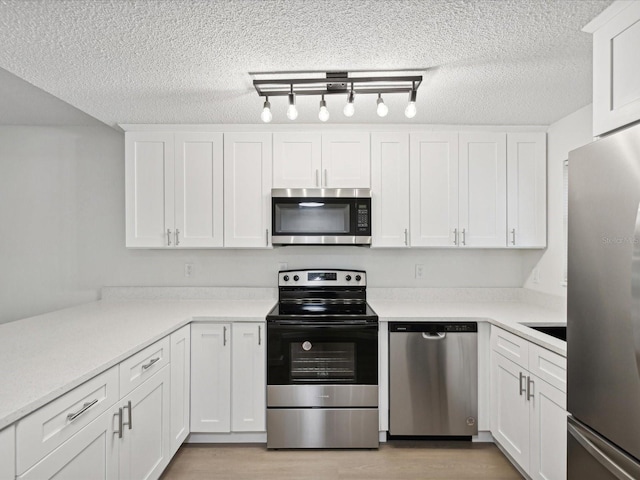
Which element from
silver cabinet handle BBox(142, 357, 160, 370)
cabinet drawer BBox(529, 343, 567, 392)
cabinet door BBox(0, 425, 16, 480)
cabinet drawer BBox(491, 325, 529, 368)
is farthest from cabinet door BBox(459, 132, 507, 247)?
cabinet door BBox(0, 425, 16, 480)

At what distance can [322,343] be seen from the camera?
242 centimetres

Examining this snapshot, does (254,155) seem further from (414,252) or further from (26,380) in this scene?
(26,380)

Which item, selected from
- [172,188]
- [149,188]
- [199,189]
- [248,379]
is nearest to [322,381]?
[248,379]

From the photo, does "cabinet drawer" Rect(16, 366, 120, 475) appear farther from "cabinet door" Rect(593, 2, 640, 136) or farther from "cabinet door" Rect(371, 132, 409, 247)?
"cabinet door" Rect(593, 2, 640, 136)

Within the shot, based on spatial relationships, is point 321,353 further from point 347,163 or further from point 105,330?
point 347,163

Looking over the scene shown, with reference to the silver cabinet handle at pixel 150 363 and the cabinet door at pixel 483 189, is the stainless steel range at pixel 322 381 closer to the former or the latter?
the silver cabinet handle at pixel 150 363

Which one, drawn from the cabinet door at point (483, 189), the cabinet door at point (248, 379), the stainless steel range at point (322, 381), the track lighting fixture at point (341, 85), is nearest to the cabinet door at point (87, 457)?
the cabinet door at point (248, 379)

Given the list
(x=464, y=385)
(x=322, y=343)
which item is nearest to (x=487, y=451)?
(x=464, y=385)

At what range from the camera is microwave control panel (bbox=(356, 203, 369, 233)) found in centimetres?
270

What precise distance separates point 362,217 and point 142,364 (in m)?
1.70

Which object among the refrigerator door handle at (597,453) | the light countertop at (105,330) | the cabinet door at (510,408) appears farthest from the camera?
the cabinet door at (510,408)

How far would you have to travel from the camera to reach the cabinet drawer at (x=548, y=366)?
1.69 meters

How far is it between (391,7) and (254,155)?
1.61 metres

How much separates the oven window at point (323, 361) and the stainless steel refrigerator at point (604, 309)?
4.20 ft
